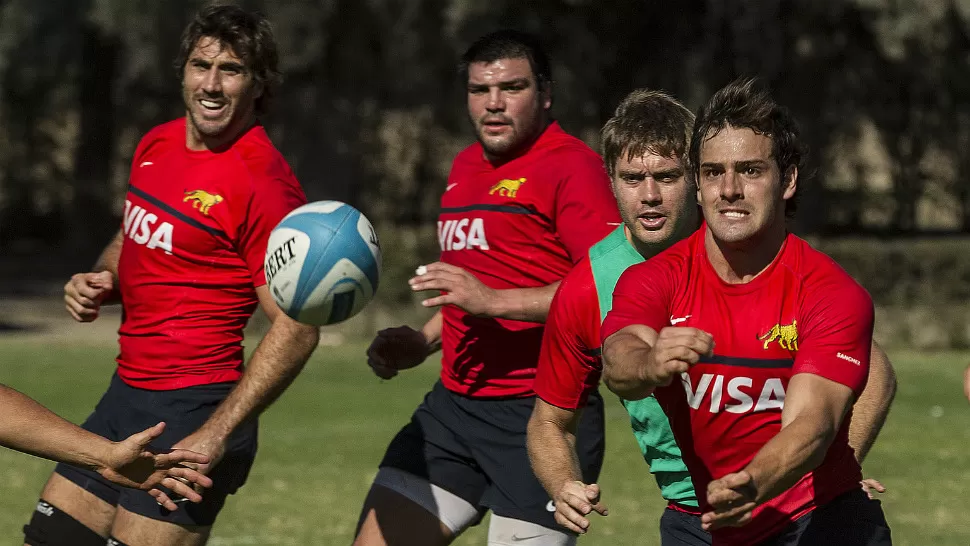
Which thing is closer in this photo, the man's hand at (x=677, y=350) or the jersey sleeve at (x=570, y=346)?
the man's hand at (x=677, y=350)

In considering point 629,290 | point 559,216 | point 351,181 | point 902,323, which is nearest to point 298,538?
point 559,216

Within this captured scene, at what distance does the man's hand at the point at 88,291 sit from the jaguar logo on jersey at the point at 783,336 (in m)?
3.07

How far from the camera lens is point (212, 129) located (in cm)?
593

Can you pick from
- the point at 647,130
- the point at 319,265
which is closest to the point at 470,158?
the point at 319,265

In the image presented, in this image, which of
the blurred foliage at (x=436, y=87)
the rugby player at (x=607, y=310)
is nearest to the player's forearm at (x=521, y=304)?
the rugby player at (x=607, y=310)

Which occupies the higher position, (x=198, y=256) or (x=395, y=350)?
(x=198, y=256)

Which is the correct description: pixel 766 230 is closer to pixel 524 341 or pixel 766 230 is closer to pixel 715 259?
pixel 715 259

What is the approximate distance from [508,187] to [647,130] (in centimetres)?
124

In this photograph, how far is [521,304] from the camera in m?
5.94

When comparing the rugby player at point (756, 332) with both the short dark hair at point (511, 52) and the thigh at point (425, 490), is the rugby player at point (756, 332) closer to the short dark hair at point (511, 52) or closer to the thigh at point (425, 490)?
the thigh at point (425, 490)

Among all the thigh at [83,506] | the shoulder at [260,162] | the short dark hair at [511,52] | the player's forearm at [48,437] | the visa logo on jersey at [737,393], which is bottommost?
the thigh at [83,506]

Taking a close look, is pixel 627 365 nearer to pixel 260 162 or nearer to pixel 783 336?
pixel 783 336

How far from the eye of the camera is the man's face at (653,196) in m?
5.13

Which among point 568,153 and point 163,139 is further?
point 568,153
